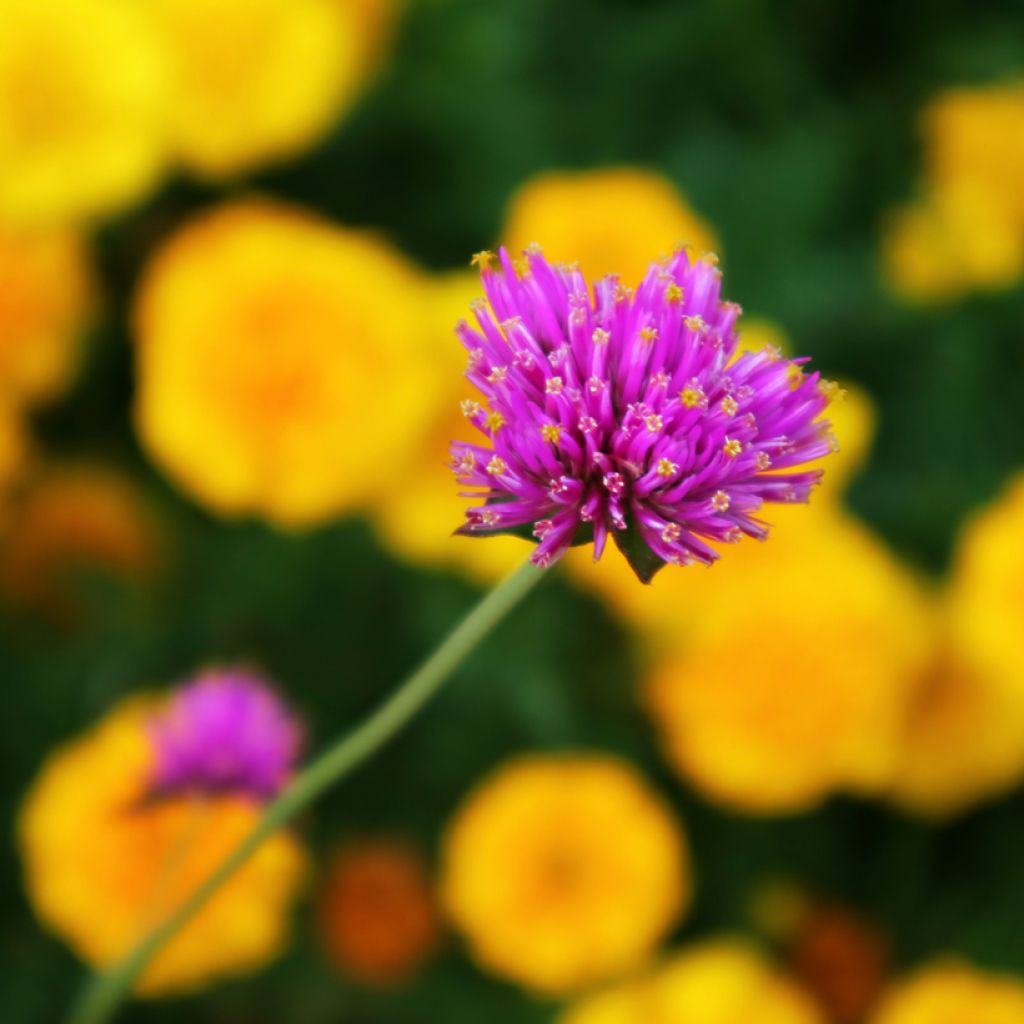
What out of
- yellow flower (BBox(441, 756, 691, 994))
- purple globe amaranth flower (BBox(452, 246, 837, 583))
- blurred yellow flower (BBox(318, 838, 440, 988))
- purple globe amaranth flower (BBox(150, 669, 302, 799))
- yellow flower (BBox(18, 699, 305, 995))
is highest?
purple globe amaranth flower (BBox(452, 246, 837, 583))

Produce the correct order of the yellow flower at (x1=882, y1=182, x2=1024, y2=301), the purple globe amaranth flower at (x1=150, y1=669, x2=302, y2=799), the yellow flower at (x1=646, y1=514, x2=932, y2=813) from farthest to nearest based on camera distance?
the yellow flower at (x1=882, y1=182, x2=1024, y2=301)
the yellow flower at (x1=646, y1=514, x2=932, y2=813)
the purple globe amaranth flower at (x1=150, y1=669, x2=302, y2=799)

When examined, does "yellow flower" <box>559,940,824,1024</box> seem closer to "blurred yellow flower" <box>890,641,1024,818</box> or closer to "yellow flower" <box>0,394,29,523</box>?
"blurred yellow flower" <box>890,641,1024,818</box>

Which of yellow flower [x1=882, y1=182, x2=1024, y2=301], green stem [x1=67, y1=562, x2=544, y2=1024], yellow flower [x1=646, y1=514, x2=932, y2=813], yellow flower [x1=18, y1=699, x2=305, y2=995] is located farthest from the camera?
yellow flower [x1=882, y1=182, x2=1024, y2=301]

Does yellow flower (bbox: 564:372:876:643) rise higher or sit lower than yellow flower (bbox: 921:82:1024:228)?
lower

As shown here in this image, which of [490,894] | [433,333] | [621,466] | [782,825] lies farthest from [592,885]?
[621,466]

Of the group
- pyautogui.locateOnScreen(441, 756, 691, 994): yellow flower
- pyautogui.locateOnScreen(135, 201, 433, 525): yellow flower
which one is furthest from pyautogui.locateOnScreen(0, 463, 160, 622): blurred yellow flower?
pyautogui.locateOnScreen(441, 756, 691, 994): yellow flower

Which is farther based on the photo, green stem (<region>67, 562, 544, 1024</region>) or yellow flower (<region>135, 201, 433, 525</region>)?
yellow flower (<region>135, 201, 433, 525</region>)

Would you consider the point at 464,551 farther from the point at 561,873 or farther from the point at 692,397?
the point at 692,397
